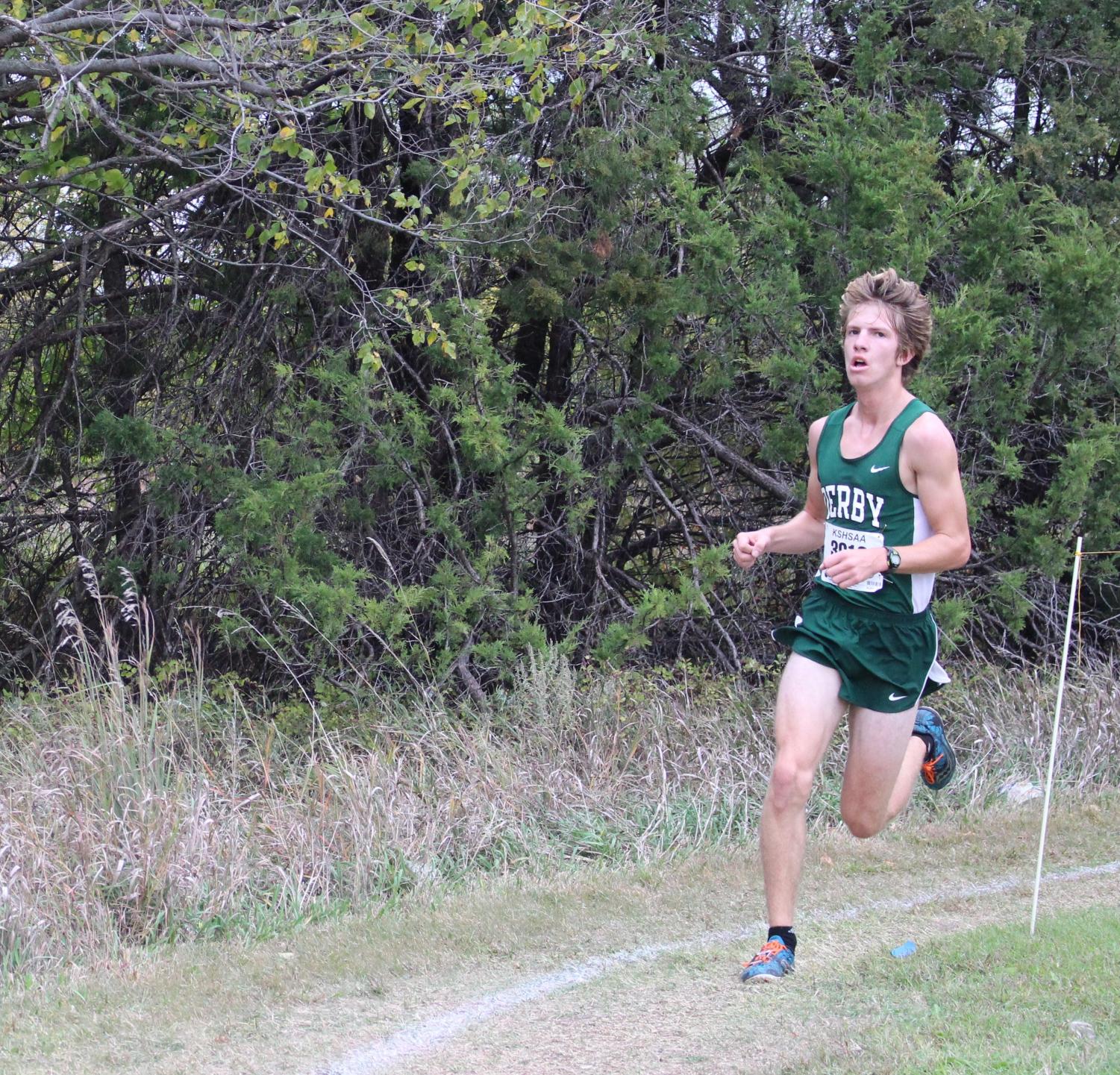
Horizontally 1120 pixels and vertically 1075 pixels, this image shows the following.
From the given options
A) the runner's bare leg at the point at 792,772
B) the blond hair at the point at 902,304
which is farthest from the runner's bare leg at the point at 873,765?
the blond hair at the point at 902,304

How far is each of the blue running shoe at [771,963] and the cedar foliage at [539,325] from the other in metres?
3.96

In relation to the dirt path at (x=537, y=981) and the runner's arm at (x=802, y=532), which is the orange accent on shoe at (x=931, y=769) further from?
the runner's arm at (x=802, y=532)

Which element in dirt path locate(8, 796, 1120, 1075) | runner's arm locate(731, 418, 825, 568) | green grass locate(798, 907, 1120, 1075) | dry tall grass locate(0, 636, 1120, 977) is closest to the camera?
green grass locate(798, 907, 1120, 1075)

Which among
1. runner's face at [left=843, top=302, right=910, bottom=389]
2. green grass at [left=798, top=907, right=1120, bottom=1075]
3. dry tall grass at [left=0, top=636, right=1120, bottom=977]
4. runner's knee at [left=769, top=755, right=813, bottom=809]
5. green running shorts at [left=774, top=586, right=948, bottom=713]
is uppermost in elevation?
runner's face at [left=843, top=302, right=910, bottom=389]

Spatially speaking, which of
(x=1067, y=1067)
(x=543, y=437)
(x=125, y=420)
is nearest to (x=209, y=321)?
(x=125, y=420)

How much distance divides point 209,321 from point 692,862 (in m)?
5.61

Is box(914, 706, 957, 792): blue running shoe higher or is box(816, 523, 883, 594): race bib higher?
box(816, 523, 883, 594): race bib

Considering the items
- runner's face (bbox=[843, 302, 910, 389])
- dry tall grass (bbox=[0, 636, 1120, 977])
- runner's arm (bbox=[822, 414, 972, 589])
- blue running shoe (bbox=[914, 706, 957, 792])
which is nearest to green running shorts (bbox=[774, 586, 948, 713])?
runner's arm (bbox=[822, 414, 972, 589])

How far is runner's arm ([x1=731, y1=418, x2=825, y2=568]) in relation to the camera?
471 cm

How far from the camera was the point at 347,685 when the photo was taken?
8.25m

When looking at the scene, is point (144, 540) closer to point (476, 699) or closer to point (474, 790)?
point (476, 699)

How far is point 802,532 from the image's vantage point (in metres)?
5.00

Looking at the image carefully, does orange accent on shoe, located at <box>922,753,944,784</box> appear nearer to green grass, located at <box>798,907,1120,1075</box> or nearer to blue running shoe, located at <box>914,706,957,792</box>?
blue running shoe, located at <box>914,706,957,792</box>

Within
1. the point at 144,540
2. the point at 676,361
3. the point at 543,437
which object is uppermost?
the point at 676,361
